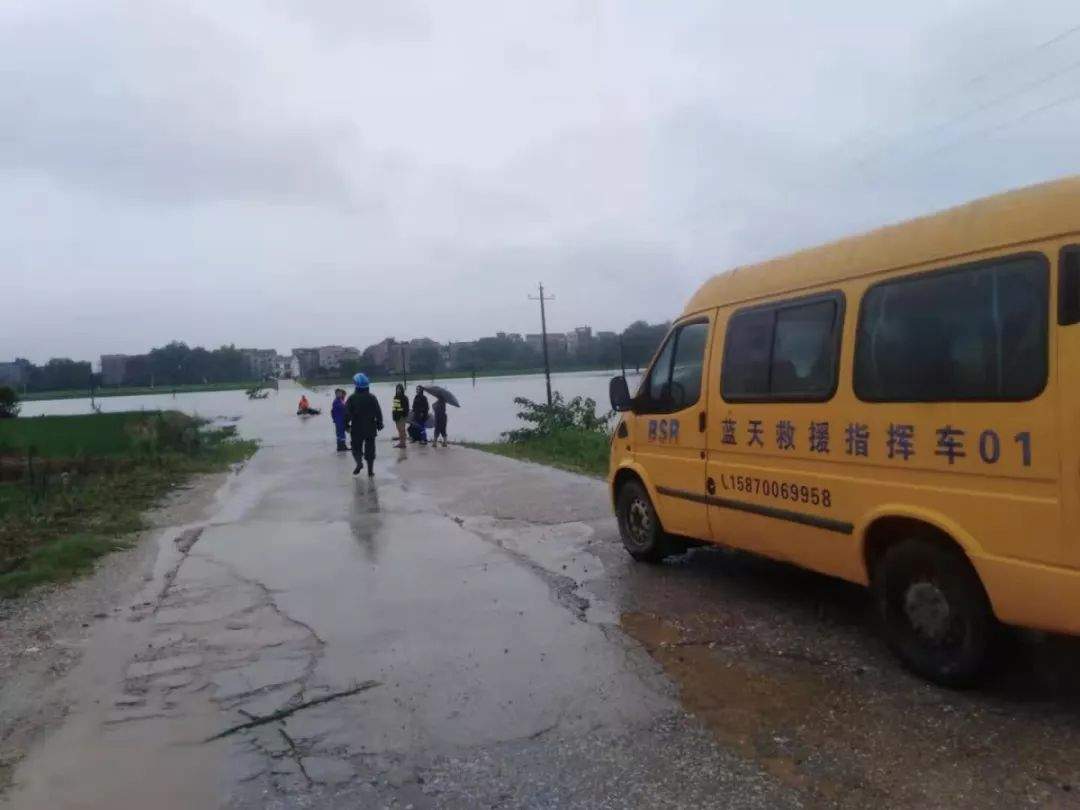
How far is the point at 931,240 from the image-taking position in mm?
4777

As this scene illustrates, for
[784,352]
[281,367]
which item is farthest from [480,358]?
[281,367]

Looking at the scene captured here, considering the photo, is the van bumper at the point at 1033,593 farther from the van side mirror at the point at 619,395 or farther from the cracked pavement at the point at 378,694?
the van side mirror at the point at 619,395

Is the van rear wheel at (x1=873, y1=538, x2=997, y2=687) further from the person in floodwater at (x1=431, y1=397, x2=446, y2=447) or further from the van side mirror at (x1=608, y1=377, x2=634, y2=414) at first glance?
the person in floodwater at (x1=431, y1=397, x2=446, y2=447)

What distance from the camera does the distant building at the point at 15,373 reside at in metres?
41.9

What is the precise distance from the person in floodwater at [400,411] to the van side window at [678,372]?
594 inches

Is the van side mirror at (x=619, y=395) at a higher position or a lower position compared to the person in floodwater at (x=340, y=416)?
higher

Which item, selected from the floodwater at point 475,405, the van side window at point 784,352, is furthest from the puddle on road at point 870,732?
the floodwater at point 475,405

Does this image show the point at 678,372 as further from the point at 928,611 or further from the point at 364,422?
the point at 364,422

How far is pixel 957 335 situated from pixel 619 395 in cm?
363

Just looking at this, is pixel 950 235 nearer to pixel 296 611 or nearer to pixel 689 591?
pixel 689 591

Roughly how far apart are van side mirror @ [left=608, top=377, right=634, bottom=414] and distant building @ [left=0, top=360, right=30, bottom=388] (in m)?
39.9

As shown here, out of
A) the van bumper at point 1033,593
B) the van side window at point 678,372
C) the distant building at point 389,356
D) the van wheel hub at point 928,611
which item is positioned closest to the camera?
the van bumper at point 1033,593

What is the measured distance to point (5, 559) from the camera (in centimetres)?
885

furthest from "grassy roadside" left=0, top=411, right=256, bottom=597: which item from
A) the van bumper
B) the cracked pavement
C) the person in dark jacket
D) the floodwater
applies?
the van bumper
